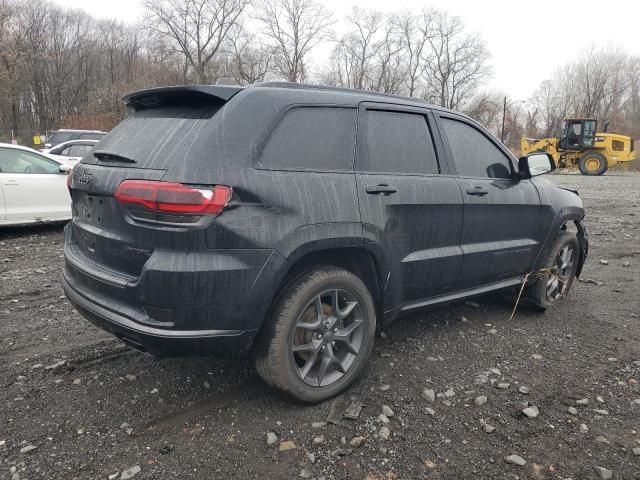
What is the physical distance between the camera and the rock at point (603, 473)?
235 centimetres

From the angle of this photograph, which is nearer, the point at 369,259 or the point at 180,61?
the point at 369,259

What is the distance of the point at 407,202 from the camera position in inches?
123

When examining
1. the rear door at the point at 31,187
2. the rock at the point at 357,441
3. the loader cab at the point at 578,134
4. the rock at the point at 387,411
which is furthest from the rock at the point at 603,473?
the loader cab at the point at 578,134

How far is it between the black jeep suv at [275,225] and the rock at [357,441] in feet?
1.22

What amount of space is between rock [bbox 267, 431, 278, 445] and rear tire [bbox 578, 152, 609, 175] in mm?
27247

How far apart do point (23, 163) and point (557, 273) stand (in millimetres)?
7586

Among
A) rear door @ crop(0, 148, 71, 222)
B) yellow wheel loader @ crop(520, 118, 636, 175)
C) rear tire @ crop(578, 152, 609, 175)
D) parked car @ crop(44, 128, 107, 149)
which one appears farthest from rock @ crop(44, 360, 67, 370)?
rear tire @ crop(578, 152, 609, 175)

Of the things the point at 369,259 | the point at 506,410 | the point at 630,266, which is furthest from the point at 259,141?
the point at 630,266

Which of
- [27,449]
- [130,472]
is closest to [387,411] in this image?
[130,472]

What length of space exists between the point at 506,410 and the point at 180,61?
166 ft

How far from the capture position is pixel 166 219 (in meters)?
2.33

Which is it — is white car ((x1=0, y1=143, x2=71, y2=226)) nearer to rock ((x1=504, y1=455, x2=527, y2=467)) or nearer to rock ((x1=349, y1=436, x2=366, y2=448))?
rock ((x1=349, y1=436, x2=366, y2=448))

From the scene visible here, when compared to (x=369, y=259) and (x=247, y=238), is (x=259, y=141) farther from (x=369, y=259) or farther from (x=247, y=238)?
(x=369, y=259)

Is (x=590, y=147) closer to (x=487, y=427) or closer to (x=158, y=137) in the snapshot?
(x=487, y=427)
